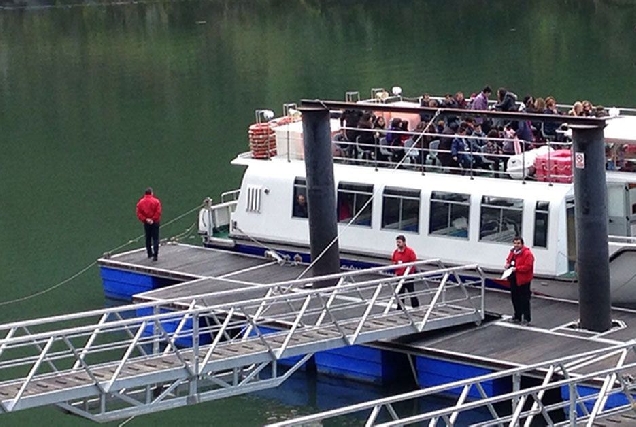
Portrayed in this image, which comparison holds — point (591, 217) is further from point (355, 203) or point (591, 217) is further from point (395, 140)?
point (395, 140)

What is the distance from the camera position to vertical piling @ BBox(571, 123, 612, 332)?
90.4 ft

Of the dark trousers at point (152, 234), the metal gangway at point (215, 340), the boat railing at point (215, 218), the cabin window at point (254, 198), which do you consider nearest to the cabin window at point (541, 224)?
the metal gangway at point (215, 340)

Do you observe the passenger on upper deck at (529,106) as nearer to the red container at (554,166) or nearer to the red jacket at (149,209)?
the red container at (554,166)

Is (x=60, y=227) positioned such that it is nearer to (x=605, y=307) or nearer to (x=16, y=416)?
(x=16, y=416)

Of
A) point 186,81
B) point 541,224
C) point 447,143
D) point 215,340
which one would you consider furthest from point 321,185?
point 186,81

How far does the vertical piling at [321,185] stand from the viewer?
102ft

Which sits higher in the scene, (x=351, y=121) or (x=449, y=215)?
(x=351, y=121)

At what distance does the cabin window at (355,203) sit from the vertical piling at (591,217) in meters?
6.61

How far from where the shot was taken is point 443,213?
32375 millimetres

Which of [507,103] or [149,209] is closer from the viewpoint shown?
[507,103]

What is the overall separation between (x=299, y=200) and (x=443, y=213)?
12.4 feet

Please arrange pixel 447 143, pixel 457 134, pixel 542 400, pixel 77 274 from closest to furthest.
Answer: pixel 542 400 → pixel 447 143 → pixel 457 134 → pixel 77 274

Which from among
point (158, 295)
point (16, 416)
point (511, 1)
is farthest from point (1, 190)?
point (511, 1)

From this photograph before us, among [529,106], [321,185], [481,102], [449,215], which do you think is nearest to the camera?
[321,185]
